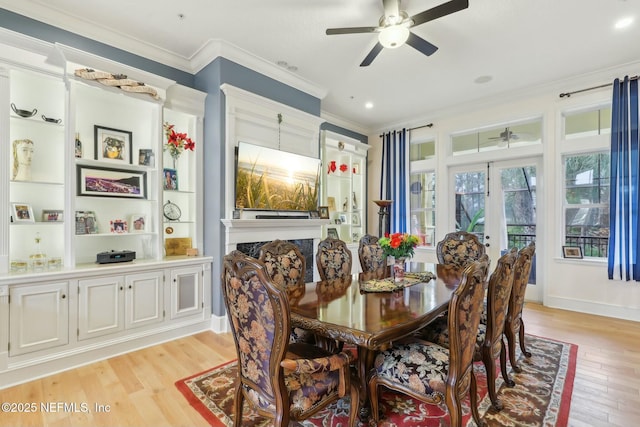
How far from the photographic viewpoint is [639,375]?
247 centimetres

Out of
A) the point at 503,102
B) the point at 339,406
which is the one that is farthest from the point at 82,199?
the point at 503,102

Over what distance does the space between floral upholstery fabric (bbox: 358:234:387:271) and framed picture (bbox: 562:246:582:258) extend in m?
2.86

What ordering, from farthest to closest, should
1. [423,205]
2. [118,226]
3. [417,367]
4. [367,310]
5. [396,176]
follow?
[396,176] < [423,205] < [118,226] < [367,310] < [417,367]

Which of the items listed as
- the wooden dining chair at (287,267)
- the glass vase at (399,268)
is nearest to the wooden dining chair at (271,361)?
the wooden dining chair at (287,267)

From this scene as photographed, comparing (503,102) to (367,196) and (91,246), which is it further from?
(91,246)

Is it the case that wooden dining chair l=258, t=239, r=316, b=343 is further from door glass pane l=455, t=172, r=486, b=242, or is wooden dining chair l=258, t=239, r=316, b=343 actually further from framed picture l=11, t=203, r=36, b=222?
door glass pane l=455, t=172, r=486, b=242

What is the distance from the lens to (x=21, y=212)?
265 cm

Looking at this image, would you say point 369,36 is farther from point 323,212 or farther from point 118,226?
point 118,226

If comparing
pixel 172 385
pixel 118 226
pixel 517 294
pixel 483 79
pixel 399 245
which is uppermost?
pixel 483 79

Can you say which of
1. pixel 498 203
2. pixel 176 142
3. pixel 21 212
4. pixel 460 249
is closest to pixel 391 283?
pixel 460 249

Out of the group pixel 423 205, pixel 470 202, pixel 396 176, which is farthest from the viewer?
pixel 396 176

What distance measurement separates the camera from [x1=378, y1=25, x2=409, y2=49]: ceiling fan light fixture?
255 cm

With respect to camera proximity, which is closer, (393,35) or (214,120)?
(393,35)

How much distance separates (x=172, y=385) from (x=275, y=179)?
2.46 m
